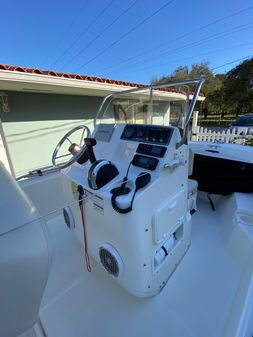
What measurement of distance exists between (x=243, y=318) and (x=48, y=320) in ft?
3.79

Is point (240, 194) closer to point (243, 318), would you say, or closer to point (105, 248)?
point (243, 318)

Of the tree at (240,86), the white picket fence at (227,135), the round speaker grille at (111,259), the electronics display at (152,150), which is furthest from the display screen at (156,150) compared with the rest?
the tree at (240,86)

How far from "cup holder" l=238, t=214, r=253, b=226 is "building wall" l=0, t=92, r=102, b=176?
351 centimetres

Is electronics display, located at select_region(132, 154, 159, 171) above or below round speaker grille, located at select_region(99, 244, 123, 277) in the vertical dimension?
above

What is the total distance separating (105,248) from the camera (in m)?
1.12

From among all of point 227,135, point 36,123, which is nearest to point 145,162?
point 36,123

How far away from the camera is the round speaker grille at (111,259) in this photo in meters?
1.07

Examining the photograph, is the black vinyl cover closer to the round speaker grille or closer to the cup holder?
the cup holder

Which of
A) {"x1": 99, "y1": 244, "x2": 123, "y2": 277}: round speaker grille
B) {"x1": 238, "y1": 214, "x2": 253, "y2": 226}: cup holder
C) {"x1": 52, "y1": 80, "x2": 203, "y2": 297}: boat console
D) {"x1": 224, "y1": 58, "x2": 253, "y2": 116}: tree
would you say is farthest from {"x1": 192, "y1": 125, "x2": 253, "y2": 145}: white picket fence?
{"x1": 224, "y1": 58, "x2": 253, "y2": 116}: tree

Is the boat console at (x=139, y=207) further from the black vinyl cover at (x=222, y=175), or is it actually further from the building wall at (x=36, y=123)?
the building wall at (x=36, y=123)

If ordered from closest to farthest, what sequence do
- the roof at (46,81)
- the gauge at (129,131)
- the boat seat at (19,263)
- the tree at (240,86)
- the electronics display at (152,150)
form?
the boat seat at (19,263) → the electronics display at (152,150) → the gauge at (129,131) → the roof at (46,81) → the tree at (240,86)

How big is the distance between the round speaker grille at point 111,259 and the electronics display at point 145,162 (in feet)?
1.87

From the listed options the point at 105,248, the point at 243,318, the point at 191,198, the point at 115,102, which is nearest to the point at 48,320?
the point at 105,248

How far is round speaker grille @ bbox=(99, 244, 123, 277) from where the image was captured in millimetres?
1067
